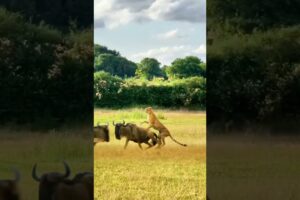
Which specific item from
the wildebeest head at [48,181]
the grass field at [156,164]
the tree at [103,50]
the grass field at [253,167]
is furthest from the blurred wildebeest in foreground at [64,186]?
the tree at [103,50]

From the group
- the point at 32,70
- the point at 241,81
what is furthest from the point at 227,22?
the point at 32,70

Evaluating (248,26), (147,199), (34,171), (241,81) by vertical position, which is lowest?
(147,199)

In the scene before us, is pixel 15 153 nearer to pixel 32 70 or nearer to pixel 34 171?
pixel 34 171

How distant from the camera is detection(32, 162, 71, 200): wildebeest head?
4398mm

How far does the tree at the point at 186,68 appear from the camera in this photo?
5.44m

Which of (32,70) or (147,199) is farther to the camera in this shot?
(147,199)

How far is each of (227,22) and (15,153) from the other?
6.50 ft

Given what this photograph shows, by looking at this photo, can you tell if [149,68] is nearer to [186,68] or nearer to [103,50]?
[186,68]

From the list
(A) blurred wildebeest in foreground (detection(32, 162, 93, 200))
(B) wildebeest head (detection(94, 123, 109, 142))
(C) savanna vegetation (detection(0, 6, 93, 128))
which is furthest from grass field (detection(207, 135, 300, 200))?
(B) wildebeest head (detection(94, 123, 109, 142))

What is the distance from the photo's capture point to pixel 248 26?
465cm

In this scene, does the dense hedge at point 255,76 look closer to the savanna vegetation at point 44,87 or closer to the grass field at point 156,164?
the grass field at point 156,164

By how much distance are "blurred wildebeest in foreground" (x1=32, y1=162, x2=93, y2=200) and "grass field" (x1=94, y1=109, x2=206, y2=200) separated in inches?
29.6

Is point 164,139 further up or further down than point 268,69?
further down

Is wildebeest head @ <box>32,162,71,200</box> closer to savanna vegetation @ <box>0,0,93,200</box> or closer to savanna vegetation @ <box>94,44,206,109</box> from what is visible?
savanna vegetation @ <box>0,0,93,200</box>
